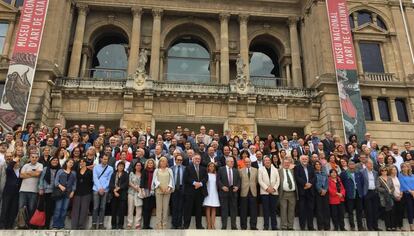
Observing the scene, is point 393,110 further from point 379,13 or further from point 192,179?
point 192,179

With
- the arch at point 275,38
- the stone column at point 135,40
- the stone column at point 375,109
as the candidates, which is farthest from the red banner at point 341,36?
the stone column at point 135,40

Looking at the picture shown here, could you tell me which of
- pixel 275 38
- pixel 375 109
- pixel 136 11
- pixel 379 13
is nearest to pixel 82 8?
pixel 136 11

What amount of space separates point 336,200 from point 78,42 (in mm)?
22978

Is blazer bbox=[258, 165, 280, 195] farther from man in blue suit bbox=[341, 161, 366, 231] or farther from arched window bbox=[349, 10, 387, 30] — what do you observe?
arched window bbox=[349, 10, 387, 30]

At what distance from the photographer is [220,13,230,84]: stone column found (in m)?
26.8

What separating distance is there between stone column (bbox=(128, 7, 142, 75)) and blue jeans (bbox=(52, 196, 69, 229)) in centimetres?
1705

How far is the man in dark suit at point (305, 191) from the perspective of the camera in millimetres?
10088

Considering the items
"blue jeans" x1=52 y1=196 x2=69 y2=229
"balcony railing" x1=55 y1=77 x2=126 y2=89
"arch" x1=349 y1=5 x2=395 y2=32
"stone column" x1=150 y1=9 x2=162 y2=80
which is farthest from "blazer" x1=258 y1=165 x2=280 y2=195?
"arch" x1=349 y1=5 x2=395 y2=32

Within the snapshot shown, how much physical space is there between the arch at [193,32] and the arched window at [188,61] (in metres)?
0.60

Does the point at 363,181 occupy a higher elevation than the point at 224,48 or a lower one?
lower

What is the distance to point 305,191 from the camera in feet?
33.2

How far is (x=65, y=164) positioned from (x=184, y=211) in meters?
3.58

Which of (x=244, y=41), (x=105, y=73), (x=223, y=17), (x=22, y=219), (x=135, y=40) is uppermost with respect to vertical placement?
(x=223, y=17)

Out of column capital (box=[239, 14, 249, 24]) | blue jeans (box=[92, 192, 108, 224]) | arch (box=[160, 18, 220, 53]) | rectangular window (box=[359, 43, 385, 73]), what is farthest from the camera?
arch (box=[160, 18, 220, 53])
